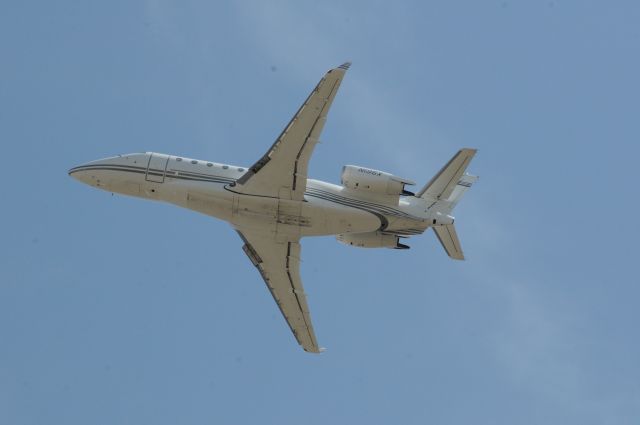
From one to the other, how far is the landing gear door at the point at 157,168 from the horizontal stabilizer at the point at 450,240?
12.9 m

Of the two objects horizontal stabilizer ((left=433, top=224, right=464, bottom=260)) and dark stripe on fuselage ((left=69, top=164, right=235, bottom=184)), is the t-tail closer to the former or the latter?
horizontal stabilizer ((left=433, top=224, right=464, bottom=260))

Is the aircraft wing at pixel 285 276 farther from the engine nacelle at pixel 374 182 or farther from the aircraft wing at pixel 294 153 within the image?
the engine nacelle at pixel 374 182

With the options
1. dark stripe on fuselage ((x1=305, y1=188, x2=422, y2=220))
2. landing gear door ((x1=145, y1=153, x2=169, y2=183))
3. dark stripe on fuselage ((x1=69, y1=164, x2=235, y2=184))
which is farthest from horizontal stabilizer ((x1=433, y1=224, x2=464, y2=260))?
landing gear door ((x1=145, y1=153, x2=169, y2=183))

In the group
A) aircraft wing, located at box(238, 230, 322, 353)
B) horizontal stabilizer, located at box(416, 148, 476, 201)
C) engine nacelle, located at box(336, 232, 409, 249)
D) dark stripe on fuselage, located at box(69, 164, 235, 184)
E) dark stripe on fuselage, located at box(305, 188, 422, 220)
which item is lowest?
aircraft wing, located at box(238, 230, 322, 353)

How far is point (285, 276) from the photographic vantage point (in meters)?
50.5

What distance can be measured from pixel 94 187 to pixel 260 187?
9.00m

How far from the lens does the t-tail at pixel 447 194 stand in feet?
153

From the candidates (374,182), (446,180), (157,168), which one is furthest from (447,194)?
(157,168)

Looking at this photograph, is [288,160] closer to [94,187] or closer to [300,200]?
[300,200]

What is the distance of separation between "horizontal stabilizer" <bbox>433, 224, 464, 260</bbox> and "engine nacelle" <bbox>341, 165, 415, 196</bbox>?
272 cm

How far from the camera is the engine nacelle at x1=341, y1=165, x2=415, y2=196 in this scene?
46.1m

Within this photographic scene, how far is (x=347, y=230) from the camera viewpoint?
155ft

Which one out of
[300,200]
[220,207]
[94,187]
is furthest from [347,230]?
[94,187]

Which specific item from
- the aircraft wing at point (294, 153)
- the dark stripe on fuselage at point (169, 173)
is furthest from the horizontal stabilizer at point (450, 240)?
the dark stripe on fuselage at point (169, 173)
